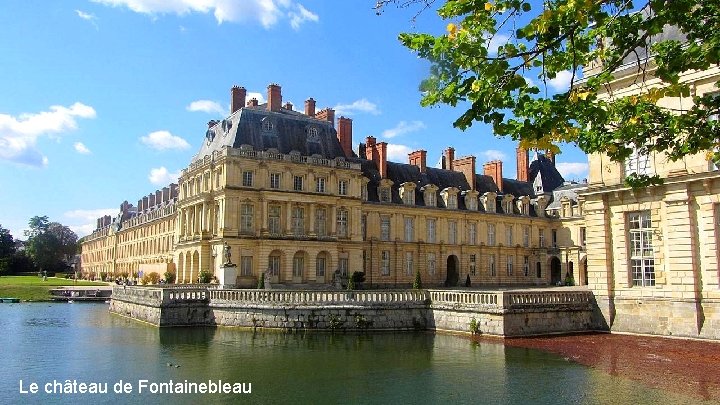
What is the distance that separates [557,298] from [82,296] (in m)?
33.4

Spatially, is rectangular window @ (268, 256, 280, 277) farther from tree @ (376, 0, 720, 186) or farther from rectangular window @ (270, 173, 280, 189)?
tree @ (376, 0, 720, 186)

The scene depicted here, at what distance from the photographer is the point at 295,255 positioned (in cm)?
3731

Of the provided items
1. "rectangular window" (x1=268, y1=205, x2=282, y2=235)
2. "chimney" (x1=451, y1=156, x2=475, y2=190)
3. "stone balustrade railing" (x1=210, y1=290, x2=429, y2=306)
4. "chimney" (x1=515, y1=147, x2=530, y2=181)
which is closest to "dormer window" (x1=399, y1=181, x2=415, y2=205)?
"chimney" (x1=451, y1=156, x2=475, y2=190)

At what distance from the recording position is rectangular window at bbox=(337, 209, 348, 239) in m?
38.9

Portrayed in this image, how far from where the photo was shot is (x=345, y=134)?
42406mm

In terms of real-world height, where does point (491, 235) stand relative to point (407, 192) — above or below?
below

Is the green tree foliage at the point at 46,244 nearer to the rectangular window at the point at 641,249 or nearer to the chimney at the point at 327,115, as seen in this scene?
the chimney at the point at 327,115

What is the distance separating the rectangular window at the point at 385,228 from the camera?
42.3m

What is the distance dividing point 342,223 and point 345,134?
22.1ft

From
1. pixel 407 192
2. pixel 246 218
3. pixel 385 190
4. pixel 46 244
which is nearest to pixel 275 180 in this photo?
pixel 246 218

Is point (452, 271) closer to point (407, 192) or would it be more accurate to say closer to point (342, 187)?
point (407, 192)

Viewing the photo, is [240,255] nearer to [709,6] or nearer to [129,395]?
[129,395]

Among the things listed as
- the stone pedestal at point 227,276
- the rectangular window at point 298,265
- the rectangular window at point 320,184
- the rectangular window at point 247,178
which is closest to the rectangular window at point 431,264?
the rectangular window at point 320,184

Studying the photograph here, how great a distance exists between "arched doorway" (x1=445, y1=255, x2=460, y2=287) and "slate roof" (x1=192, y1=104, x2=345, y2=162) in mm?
11946
